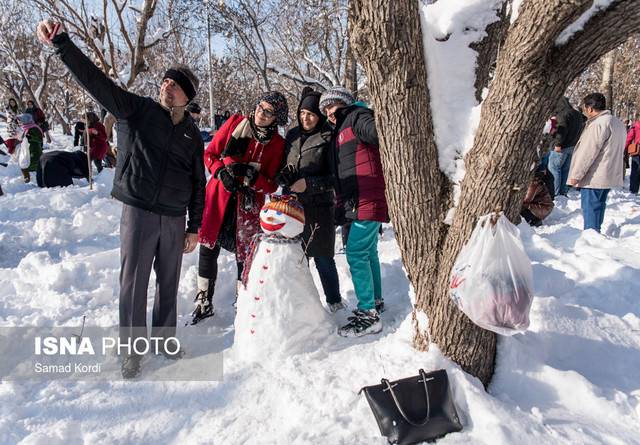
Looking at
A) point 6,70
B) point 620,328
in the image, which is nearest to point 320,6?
point 620,328

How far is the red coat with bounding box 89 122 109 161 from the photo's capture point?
9.31m

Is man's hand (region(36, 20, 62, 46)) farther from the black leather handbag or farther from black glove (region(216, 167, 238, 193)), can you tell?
the black leather handbag

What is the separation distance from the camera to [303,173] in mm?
3230

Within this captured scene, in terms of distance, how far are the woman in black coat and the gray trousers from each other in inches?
35.8

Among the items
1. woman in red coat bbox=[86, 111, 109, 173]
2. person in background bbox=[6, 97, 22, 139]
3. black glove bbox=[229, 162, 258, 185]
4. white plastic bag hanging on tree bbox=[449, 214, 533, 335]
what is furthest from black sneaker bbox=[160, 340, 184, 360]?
person in background bbox=[6, 97, 22, 139]

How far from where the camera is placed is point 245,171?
304 centimetres

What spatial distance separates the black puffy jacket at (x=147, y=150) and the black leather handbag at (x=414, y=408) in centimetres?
171

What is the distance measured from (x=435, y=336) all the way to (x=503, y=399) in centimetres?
44

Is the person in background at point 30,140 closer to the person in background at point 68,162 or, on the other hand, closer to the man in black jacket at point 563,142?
the person in background at point 68,162

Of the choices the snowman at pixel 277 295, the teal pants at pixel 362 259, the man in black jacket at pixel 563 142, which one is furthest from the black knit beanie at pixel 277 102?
the man in black jacket at pixel 563 142

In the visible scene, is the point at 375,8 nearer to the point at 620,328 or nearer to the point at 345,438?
the point at 345,438

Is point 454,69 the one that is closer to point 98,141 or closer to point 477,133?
point 477,133

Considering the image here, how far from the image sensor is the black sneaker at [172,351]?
2844 millimetres

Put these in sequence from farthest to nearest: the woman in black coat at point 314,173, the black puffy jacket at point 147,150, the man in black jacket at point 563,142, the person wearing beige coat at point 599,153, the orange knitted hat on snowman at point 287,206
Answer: the man in black jacket at point 563,142 → the person wearing beige coat at point 599,153 → the woman in black coat at point 314,173 → the orange knitted hat on snowman at point 287,206 → the black puffy jacket at point 147,150
